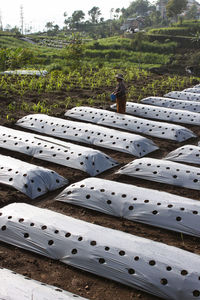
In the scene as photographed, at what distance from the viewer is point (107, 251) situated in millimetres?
3699

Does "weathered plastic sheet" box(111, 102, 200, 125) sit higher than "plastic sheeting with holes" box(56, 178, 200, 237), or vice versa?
"weathered plastic sheet" box(111, 102, 200, 125)

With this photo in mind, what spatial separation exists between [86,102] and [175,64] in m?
13.9

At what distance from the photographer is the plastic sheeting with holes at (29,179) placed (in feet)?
17.5

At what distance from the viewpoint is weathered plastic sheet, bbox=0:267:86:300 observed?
2998 millimetres

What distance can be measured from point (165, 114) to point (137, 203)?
5226mm

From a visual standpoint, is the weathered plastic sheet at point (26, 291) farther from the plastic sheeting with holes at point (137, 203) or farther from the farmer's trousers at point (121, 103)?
the farmer's trousers at point (121, 103)

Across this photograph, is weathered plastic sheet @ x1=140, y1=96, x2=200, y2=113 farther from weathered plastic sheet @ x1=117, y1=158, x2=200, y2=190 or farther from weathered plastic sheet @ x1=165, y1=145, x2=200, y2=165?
weathered plastic sheet @ x1=117, y1=158, x2=200, y2=190

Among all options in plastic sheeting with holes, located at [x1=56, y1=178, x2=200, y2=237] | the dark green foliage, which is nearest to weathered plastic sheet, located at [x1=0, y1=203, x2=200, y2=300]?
plastic sheeting with holes, located at [x1=56, y1=178, x2=200, y2=237]

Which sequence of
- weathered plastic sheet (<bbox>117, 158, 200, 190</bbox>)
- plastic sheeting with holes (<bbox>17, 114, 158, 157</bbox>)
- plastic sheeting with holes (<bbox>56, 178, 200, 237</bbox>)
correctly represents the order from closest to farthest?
plastic sheeting with holes (<bbox>56, 178, 200, 237</bbox>) → weathered plastic sheet (<bbox>117, 158, 200, 190</bbox>) → plastic sheeting with holes (<bbox>17, 114, 158, 157</bbox>)

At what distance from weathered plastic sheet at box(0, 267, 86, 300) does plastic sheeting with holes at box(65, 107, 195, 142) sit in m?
5.38

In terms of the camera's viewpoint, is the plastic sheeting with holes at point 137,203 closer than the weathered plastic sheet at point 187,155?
Yes

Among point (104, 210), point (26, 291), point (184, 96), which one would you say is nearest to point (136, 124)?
point (104, 210)

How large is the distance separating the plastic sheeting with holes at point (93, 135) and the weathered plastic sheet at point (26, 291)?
13.5 feet

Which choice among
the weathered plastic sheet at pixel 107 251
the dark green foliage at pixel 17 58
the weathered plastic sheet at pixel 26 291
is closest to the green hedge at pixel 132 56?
the dark green foliage at pixel 17 58
